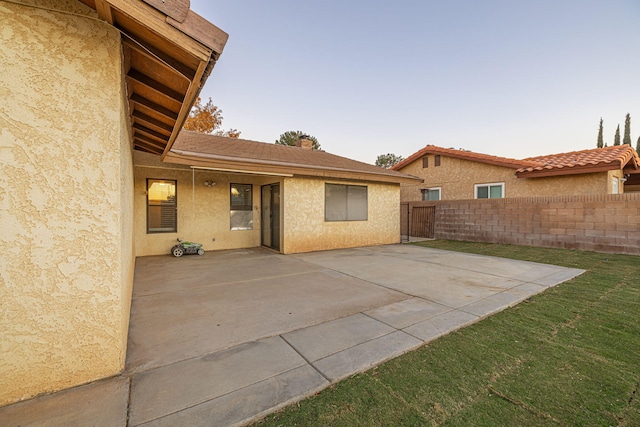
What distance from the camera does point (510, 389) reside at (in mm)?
2043

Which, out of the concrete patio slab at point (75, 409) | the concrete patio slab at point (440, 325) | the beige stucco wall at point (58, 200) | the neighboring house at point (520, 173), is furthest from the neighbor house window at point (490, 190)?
the concrete patio slab at point (75, 409)

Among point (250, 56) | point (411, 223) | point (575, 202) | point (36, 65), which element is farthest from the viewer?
point (411, 223)

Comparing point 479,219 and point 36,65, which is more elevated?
point 36,65

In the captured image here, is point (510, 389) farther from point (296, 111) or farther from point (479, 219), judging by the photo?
point (296, 111)

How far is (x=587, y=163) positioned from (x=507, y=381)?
12460mm

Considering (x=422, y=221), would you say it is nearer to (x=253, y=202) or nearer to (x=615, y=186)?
(x=615, y=186)

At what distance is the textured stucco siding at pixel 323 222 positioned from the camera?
8.54m

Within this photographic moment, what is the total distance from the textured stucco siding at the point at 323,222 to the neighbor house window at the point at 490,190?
5953 millimetres

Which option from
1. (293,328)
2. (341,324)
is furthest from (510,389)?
(293,328)

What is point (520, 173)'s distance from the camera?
39.5 feet

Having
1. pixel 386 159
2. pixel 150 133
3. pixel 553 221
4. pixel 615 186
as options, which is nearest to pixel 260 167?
pixel 150 133

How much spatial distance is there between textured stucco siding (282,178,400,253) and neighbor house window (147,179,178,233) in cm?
359

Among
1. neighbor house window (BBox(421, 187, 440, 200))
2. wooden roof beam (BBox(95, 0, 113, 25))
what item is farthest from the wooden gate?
wooden roof beam (BBox(95, 0, 113, 25))

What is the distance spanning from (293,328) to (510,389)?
2.11 meters
